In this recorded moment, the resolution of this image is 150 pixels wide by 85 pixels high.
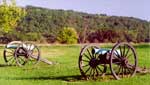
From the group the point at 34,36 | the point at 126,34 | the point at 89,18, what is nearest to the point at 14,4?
the point at 34,36

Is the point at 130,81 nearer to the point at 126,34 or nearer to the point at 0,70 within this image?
the point at 0,70

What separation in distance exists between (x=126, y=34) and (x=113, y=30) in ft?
16.1

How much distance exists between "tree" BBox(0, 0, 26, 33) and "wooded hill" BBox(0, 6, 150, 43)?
4726 millimetres

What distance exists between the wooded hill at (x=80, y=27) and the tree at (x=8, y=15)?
473cm

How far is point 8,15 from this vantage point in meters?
44.1

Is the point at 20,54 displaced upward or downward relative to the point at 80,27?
downward

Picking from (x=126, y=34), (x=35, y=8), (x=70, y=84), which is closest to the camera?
(x=70, y=84)

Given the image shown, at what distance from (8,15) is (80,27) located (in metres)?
22.7

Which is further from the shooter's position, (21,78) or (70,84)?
(21,78)

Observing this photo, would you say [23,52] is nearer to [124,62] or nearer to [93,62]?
[93,62]

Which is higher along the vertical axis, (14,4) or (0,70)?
(14,4)

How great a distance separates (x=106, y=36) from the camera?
45.2 metres

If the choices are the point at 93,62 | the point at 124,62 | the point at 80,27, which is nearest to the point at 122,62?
the point at 124,62

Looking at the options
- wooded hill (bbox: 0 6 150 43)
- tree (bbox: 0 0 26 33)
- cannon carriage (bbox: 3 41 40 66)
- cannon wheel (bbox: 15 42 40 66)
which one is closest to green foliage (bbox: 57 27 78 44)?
wooded hill (bbox: 0 6 150 43)
